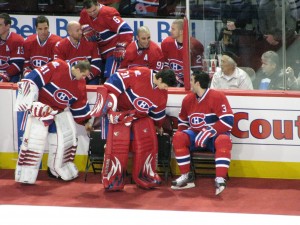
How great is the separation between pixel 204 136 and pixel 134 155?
602 millimetres

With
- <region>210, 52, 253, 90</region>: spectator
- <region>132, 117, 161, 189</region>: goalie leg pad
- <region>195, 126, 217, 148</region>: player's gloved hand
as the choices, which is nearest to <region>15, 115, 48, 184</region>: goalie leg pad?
<region>132, 117, 161, 189</region>: goalie leg pad

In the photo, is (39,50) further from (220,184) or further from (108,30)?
(220,184)

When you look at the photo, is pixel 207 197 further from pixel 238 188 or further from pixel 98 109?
pixel 98 109

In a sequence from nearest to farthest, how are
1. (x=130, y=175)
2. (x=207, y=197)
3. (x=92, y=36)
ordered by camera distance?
(x=207, y=197), (x=130, y=175), (x=92, y=36)

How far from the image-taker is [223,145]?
7570 mm

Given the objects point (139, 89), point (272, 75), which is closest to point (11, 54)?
point (139, 89)

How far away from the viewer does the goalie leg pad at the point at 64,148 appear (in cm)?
790

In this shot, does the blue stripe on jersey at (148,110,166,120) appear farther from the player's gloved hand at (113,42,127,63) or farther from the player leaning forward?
the player's gloved hand at (113,42,127,63)

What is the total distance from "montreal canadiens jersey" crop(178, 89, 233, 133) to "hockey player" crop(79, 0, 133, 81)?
43.1 inches

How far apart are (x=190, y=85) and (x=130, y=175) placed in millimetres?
907

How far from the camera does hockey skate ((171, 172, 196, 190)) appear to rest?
770cm

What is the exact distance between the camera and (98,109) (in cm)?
768

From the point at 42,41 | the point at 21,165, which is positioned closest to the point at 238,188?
the point at 21,165

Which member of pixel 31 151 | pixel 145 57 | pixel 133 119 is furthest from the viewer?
pixel 145 57
